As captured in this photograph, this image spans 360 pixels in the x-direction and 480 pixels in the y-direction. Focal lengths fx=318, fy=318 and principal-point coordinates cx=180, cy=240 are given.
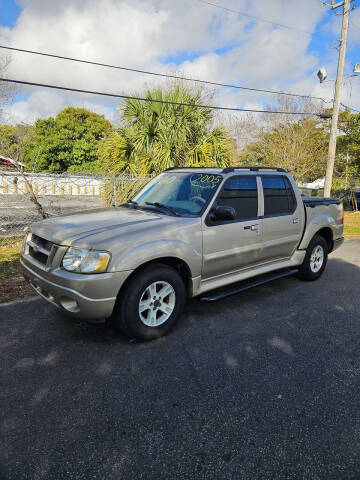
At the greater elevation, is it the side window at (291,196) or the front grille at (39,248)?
the side window at (291,196)

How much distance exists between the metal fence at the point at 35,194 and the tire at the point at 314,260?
4.94 meters

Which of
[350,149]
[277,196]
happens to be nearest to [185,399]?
[277,196]

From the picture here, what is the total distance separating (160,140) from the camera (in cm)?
1037

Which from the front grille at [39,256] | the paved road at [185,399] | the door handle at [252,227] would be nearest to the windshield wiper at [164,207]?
the door handle at [252,227]

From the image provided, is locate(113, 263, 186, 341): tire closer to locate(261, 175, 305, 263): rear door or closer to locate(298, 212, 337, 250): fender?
locate(261, 175, 305, 263): rear door

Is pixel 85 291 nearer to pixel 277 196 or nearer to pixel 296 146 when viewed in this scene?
pixel 277 196

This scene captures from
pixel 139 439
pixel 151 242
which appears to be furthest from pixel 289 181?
pixel 139 439

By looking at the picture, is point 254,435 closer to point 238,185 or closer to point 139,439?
point 139,439

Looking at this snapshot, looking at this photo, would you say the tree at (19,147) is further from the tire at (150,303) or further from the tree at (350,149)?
the tree at (350,149)

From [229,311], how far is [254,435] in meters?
2.03

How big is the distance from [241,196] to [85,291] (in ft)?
7.53

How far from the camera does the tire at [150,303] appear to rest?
309 cm

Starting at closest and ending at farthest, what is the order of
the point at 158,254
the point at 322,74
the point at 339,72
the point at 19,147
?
the point at 158,254 → the point at 19,147 → the point at 339,72 → the point at 322,74

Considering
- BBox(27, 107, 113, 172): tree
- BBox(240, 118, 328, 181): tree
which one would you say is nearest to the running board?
BBox(240, 118, 328, 181): tree
